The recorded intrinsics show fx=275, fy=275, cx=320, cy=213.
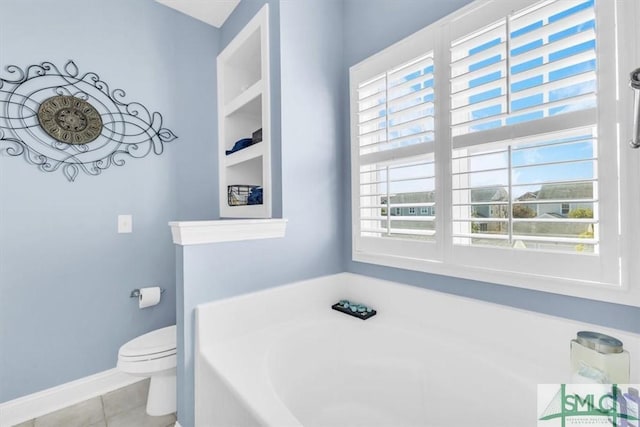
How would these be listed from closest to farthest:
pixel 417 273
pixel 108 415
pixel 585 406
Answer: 1. pixel 585 406
2. pixel 417 273
3. pixel 108 415

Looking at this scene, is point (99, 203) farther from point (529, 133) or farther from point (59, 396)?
point (529, 133)

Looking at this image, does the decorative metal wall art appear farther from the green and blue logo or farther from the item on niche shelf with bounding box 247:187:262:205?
the green and blue logo

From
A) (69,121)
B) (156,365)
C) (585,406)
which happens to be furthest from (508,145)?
(69,121)

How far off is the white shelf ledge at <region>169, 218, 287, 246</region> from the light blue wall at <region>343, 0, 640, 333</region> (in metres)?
0.56

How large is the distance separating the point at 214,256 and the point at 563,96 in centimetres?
160

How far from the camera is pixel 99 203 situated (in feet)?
6.03

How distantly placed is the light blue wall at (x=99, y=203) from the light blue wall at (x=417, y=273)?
1247 millimetres

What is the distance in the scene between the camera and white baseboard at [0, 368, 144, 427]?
1547 millimetres

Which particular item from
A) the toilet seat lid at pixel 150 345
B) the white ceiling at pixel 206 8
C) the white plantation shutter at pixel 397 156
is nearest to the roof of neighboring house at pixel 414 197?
the white plantation shutter at pixel 397 156

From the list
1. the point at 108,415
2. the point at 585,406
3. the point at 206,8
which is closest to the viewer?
the point at 585,406

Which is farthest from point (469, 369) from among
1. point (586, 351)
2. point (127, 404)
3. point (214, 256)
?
point (127, 404)

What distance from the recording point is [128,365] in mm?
1472

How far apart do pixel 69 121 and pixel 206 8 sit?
129 centimetres

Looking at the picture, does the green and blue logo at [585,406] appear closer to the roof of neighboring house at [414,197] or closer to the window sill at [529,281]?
the window sill at [529,281]
